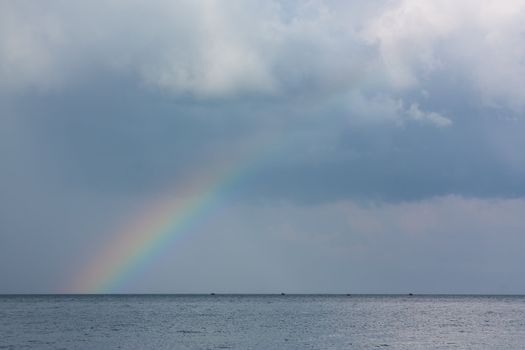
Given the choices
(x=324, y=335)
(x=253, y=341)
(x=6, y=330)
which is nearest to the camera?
(x=253, y=341)

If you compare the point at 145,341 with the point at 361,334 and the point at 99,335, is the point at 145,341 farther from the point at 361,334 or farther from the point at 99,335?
the point at 361,334

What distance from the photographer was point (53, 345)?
7769cm

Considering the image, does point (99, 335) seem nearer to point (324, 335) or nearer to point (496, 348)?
point (324, 335)

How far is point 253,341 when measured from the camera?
268 ft

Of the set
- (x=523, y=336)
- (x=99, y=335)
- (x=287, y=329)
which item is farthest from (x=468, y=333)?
(x=99, y=335)

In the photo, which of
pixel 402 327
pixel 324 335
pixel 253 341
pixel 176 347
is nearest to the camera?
pixel 176 347

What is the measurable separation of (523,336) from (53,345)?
194 feet

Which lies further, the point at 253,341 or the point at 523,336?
the point at 523,336

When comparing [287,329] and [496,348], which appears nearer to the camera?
[496,348]

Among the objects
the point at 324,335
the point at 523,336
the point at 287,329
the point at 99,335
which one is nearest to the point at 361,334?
the point at 324,335

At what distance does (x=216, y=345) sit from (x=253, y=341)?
6499mm

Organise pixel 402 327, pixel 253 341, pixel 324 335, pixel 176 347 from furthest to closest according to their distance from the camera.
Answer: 1. pixel 402 327
2. pixel 324 335
3. pixel 253 341
4. pixel 176 347

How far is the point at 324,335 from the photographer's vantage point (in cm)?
9056

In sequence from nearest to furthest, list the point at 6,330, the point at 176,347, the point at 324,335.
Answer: the point at 176,347, the point at 324,335, the point at 6,330
